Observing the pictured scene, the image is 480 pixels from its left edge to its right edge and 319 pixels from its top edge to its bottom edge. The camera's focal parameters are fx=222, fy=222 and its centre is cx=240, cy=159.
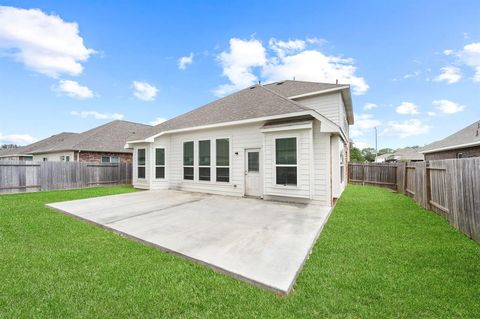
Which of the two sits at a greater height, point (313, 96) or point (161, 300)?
point (313, 96)

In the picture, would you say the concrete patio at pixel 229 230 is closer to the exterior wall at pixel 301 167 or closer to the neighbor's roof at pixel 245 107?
the exterior wall at pixel 301 167

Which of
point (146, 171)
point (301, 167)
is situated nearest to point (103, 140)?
point (146, 171)

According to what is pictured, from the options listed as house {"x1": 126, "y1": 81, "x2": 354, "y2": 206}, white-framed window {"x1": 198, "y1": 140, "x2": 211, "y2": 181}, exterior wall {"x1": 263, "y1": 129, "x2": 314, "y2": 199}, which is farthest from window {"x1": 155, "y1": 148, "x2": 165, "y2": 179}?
exterior wall {"x1": 263, "y1": 129, "x2": 314, "y2": 199}

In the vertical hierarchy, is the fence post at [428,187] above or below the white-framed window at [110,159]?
below

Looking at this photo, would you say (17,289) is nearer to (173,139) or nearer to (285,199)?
(285,199)

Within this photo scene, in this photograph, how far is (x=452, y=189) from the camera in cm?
579

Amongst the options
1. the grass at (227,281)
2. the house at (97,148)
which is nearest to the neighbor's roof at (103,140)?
the house at (97,148)

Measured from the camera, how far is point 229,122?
9766 millimetres

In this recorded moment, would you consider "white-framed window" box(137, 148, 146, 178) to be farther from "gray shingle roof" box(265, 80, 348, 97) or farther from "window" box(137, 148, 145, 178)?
"gray shingle roof" box(265, 80, 348, 97)

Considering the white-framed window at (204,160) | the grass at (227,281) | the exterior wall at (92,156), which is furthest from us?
the exterior wall at (92,156)

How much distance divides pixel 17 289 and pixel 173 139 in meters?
10.1

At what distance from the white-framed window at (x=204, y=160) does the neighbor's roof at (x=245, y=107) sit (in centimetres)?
103

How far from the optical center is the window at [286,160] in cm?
809

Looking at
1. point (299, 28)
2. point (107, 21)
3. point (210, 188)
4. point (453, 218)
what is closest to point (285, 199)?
point (210, 188)
